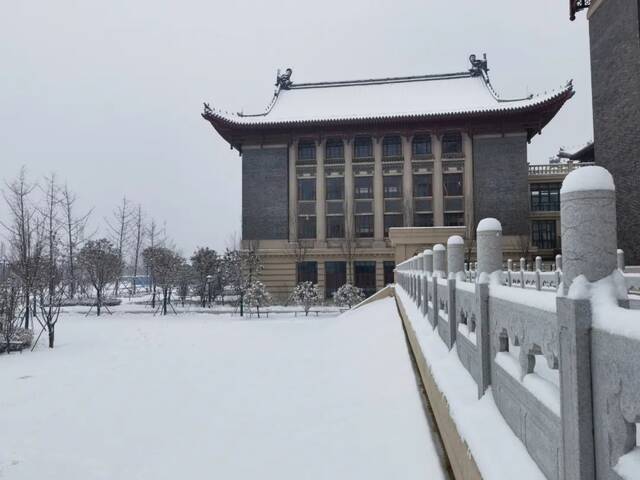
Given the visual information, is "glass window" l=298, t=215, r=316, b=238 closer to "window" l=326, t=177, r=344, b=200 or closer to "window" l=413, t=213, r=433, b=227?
"window" l=326, t=177, r=344, b=200

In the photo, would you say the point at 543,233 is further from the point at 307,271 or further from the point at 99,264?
the point at 99,264

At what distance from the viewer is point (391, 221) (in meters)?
31.1

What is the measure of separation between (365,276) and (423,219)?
5.72 metres

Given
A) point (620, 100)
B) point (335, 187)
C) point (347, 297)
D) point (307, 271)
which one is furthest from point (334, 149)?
point (620, 100)

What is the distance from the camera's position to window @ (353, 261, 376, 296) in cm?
3011

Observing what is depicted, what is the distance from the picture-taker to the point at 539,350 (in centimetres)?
207

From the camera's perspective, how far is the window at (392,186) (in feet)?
102

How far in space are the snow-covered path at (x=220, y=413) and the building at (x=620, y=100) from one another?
35.1 ft

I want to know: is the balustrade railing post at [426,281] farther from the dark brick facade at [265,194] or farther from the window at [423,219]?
the dark brick facade at [265,194]

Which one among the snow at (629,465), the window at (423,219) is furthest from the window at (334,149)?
the snow at (629,465)

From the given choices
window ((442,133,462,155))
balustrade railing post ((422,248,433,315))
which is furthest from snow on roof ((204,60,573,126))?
balustrade railing post ((422,248,433,315))

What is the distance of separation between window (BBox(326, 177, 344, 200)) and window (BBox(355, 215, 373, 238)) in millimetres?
2092

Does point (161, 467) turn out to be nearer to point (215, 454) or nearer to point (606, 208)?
point (215, 454)

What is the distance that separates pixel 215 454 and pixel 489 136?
1140 inches
